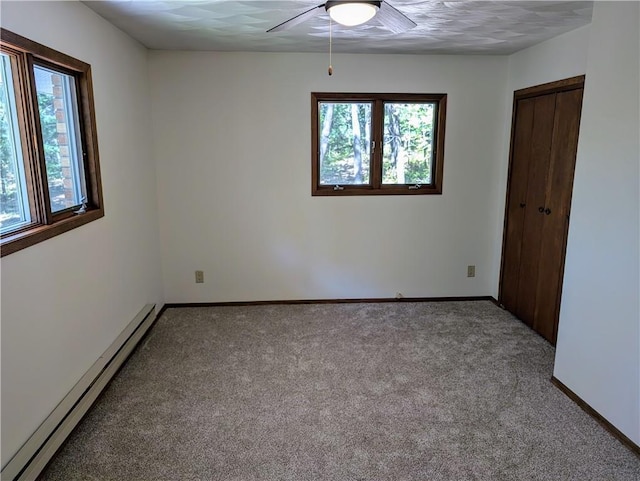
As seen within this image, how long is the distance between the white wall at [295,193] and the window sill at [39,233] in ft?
4.75

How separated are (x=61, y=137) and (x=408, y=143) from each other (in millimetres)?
2850

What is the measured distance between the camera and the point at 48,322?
221 centimetres

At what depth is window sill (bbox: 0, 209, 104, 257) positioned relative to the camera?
1.89m

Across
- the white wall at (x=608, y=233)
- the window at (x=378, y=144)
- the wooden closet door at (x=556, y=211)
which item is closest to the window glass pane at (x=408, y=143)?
the window at (x=378, y=144)

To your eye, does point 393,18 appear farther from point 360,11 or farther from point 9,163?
point 9,163

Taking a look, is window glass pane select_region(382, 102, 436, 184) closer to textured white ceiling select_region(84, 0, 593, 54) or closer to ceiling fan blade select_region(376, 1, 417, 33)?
textured white ceiling select_region(84, 0, 593, 54)

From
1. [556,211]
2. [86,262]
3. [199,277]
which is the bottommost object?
[199,277]

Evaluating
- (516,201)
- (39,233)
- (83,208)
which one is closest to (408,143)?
(516,201)

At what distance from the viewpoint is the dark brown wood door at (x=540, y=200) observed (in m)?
3.25

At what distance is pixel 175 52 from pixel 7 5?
1995 mm

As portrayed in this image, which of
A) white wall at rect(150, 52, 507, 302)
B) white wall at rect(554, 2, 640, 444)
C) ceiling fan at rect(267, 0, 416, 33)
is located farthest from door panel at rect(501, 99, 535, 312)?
ceiling fan at rect(267, 0, 416, 33)

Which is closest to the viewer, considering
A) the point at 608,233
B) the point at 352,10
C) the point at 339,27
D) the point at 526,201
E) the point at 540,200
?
the point at 352,10

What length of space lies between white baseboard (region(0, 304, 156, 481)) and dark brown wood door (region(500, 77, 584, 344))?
3.20 meters

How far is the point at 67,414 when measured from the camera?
7.57ft
